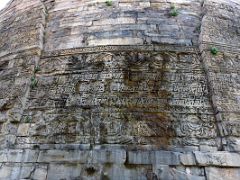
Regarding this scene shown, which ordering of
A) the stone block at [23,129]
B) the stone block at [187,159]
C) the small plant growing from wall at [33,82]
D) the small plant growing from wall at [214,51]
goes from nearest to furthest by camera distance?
the stone block at [187,159] → the stone block at [23,129] → the small plant growing from wall at [33,82] → the small plant growing from wall at [214,51]

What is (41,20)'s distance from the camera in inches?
280

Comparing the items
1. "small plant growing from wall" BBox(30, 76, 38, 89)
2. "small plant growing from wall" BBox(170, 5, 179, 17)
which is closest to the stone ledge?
"small plant growing from wall" BBox(30, 76, 38, 89)

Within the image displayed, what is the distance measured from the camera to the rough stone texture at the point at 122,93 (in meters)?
4.55

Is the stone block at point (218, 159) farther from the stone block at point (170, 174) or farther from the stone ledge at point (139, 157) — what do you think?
the stone block at point (170, 174)

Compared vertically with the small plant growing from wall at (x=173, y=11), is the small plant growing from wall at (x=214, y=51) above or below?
below

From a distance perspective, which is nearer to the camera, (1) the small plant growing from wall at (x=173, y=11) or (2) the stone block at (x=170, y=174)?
(2) the stone block at (x=170, y=174)

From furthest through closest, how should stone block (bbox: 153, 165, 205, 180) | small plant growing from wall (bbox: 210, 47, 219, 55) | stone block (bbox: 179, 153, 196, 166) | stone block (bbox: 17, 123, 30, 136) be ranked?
small plant growing from wall (bbox: 210, 47, 219, 55) < stone block (bbox: 17, 123, 30, 136) < stone block (bbox: 179, 153, 196, 166) < stone block (bbox: 153, 165, 205, 180)

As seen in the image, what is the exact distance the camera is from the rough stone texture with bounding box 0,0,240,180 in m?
4.55

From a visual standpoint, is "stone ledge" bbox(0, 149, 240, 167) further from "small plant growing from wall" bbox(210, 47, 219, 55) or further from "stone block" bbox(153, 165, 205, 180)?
"small plant growing from wall" bbox(210, 47, 219, 55)

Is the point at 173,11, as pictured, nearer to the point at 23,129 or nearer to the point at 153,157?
the point at 153,157

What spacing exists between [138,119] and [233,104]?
168cm

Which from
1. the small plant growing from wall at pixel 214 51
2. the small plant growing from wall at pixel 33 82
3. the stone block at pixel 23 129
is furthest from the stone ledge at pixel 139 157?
the small plant growing from wall at pixel 214 51

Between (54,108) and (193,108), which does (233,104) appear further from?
(54,108)

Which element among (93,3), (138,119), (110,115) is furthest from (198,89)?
(93,3)
